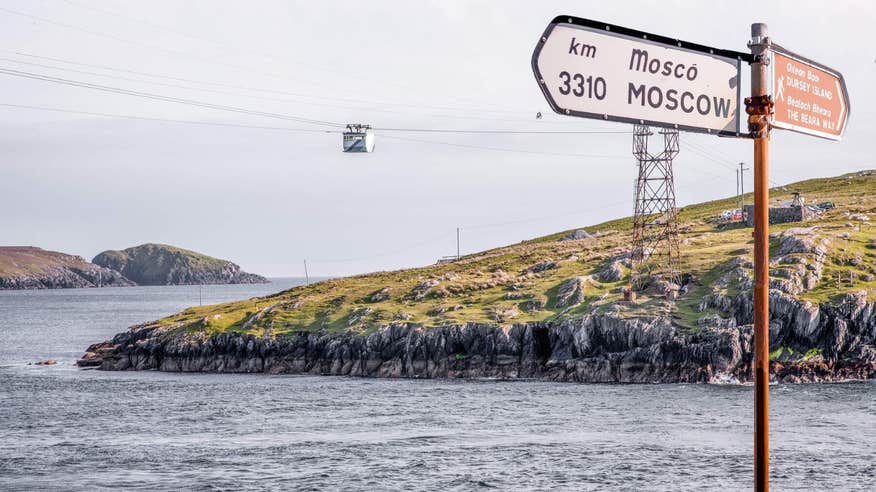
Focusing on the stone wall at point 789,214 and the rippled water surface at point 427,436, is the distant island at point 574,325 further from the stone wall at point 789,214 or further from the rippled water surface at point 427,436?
the rippled water surface at point 427,436

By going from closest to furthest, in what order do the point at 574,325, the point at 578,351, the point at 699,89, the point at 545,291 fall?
1. the point at 699,89
2. the point at 578,351
3. the point at 574,325
4. the point at 545,291

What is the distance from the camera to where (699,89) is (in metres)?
9.16

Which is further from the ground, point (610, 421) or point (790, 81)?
point (790, 81)

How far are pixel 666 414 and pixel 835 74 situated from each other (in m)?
68.9

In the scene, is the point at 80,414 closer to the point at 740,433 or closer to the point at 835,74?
the point at 740,433

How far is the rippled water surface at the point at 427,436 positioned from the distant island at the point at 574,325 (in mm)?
5573

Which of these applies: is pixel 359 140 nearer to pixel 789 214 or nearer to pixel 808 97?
pixel 808 97

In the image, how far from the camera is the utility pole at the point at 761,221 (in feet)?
31.1

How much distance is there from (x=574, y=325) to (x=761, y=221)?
94912 mm

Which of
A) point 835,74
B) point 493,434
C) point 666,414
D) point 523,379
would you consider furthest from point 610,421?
point 835,74

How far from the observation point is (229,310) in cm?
14762

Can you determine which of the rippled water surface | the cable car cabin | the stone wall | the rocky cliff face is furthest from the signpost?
the stone wall

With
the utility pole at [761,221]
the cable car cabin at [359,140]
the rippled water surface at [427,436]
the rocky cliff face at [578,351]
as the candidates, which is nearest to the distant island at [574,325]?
the rocky cliff face at [578,351]

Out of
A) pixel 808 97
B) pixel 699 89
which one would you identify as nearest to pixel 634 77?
pixel 699 89
